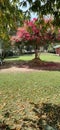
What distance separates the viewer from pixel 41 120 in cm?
774

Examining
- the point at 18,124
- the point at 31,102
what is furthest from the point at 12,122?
the point at 31,102

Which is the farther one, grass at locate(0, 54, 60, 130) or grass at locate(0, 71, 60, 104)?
grass at locate(0, 71, 60, 104)

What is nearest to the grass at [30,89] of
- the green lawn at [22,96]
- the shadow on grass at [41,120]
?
the green lawn at [22,96]

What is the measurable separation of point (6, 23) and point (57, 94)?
16.8ft

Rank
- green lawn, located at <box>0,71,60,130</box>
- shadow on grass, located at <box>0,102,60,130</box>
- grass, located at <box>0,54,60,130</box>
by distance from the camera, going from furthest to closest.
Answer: green lawn, located at <box>0,71,60,130</box>, grass, located at <box>0,54,60,130</box>, shadow on grass, located at <box>0,102,60,130</box>

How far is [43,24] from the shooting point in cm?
702

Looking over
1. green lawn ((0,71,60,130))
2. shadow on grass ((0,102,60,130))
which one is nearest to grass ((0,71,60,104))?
green lawn ((0,71,60,130))

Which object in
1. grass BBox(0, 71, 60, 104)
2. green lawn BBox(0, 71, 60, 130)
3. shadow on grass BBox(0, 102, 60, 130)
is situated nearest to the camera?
shadow on grass BBox(0, 102, 60, 130)

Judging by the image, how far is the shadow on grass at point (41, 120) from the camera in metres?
7.12

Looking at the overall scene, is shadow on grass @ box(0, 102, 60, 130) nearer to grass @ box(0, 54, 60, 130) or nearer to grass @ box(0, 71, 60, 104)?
grass @ box(0, 54, 60, 130)

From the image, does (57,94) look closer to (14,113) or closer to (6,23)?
(14,113)

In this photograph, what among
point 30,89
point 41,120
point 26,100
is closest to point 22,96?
point 26,100

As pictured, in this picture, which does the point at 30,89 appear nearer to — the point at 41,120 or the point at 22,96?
the point at 22,96

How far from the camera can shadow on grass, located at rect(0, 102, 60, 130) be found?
712 centimetres
